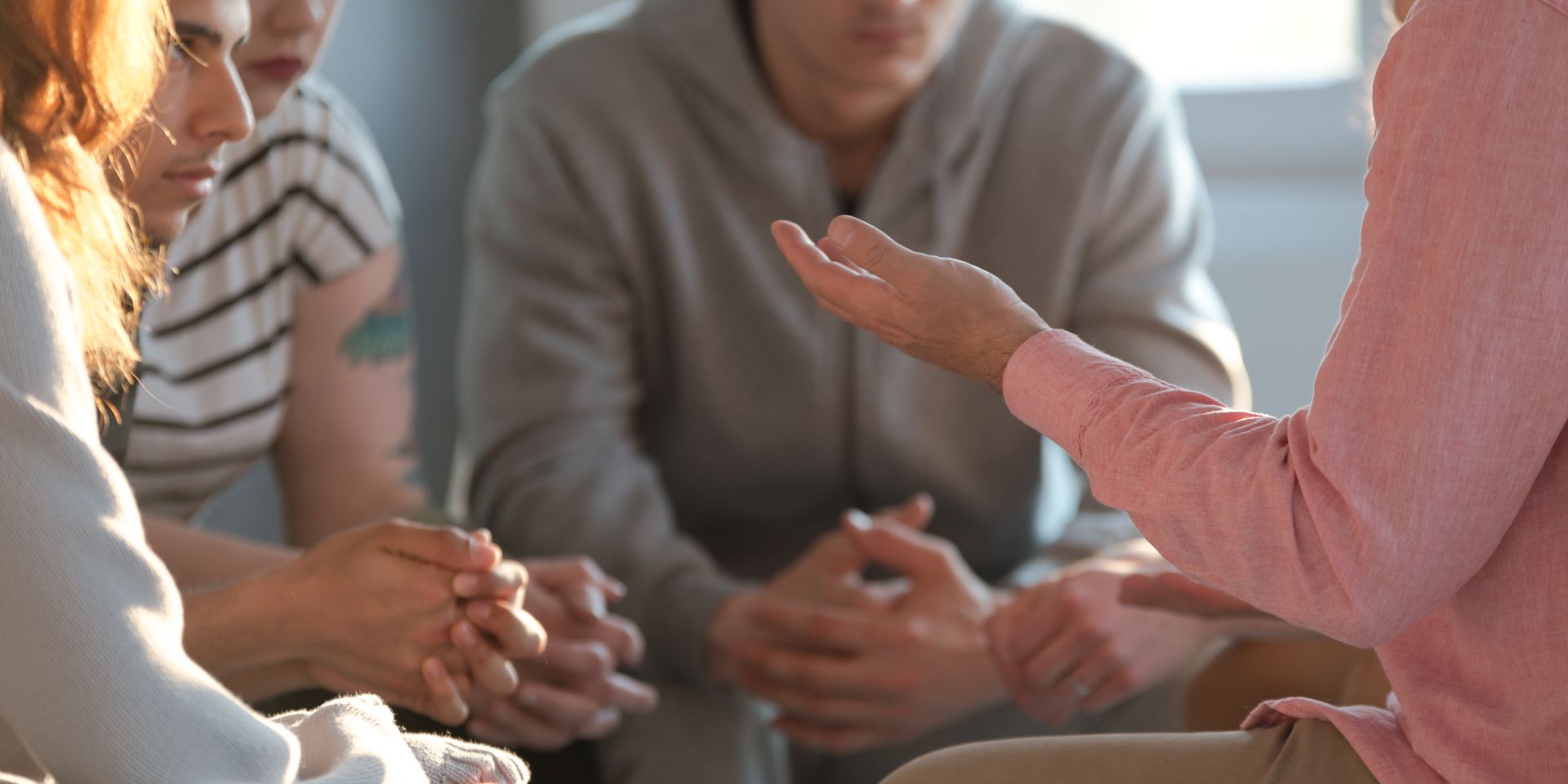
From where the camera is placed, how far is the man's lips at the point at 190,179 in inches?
33.5

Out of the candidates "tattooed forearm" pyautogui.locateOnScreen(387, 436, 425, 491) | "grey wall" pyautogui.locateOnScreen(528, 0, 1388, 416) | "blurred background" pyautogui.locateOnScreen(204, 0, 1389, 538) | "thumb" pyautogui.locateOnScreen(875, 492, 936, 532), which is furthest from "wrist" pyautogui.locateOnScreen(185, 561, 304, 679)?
"grey wall" pyautogui.locateOnScreen(528, 0, 1388, 416)

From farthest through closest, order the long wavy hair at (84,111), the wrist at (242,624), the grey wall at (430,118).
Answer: the grey wall at (430,118)
the wrist at (242,624)
the long wavy hair at (84,111)

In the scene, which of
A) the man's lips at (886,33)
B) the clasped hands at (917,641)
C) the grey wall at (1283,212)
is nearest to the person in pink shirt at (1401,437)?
the clasped hands at (917,641)

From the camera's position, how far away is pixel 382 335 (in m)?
1.34

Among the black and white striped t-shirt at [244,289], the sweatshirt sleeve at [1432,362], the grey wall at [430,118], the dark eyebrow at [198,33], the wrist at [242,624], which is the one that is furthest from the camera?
the grey wall at [430,118]

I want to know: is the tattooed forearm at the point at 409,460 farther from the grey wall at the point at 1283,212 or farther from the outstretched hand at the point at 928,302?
Answer: the grey wall at the point at 1283,212

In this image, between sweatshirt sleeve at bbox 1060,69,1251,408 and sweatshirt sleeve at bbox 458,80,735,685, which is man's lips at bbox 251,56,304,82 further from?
sweatshirt sleeve at bbox 1060,69,1251,408

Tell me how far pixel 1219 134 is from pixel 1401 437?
1557 mm

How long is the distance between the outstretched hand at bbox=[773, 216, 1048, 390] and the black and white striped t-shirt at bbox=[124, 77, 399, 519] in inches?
24.5

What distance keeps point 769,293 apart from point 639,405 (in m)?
0.18

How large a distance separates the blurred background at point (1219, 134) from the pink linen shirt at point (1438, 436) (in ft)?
4.34

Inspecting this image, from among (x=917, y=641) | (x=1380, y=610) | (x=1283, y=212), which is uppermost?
(x=1380, y=610)

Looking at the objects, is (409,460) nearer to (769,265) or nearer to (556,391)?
(556,391)

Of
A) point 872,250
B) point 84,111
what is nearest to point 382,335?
point 84,111
